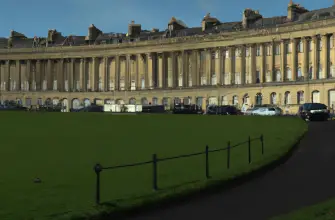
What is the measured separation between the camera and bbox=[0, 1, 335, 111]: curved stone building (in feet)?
332

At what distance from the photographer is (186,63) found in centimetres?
12231

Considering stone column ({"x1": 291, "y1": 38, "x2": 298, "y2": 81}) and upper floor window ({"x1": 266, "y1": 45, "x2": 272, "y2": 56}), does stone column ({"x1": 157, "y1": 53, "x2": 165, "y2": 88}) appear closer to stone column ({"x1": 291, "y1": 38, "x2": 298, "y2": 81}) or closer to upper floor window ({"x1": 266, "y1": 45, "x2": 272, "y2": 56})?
upper floor window ({"x1": 266, "y1": 45, "x2": 272, "y2": 56})

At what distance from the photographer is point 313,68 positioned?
99875 mm

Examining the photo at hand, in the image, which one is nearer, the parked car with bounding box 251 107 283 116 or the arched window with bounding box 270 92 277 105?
the parked car with bounding box 251 107 283 116

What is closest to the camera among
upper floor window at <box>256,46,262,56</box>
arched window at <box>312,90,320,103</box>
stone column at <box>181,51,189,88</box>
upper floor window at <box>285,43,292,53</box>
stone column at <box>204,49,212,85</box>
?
arched window at <box>312,90,320,103</box>

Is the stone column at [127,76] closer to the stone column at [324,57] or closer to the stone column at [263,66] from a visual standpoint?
the stone column at [263,66]

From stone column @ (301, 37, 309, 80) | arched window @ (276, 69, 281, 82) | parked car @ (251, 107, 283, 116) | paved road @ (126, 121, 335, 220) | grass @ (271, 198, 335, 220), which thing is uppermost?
stone column @ (301, 37, 309, 80)

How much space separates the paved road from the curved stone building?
76768 millimetres

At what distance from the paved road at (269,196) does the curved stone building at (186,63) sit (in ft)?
252

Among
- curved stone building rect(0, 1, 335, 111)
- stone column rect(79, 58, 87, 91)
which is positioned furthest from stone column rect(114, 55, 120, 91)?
stone column rect(79, 58, 87, 91)

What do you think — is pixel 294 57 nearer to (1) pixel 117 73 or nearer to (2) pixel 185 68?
(2) pixel 185 68

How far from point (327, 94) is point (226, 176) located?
81439 mm

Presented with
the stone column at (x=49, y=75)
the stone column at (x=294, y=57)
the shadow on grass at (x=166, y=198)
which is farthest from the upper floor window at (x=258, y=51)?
the shadow on grass at (x=166, y=198)

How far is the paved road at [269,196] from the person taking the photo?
46.9ft
